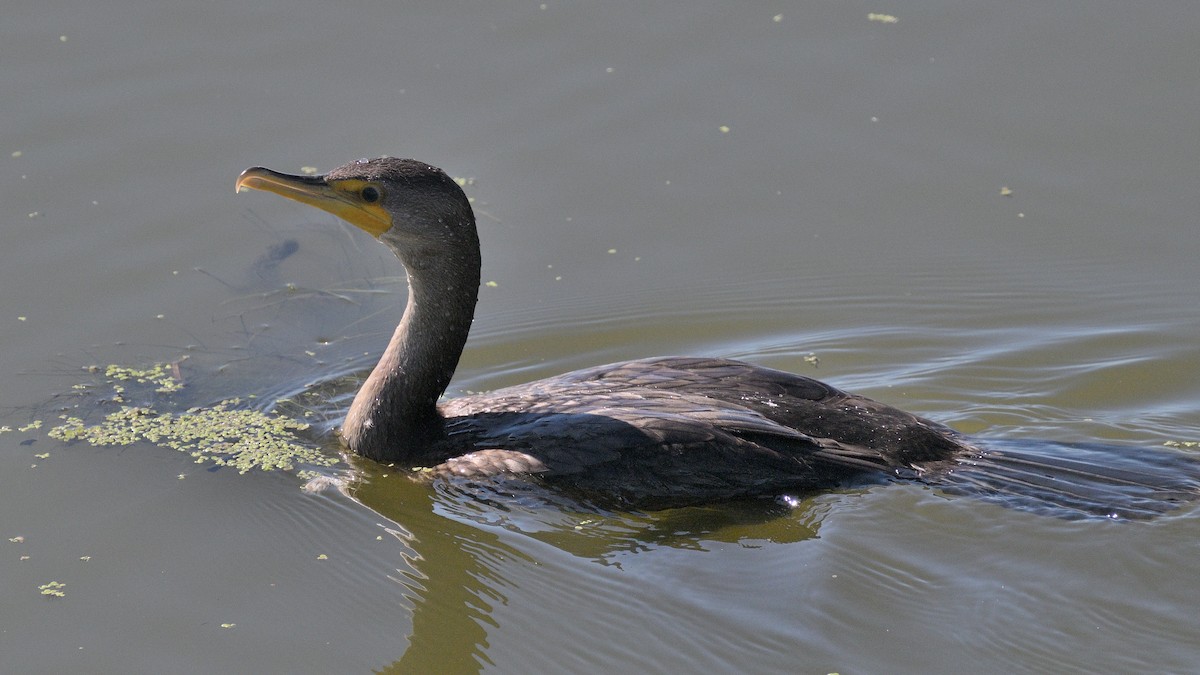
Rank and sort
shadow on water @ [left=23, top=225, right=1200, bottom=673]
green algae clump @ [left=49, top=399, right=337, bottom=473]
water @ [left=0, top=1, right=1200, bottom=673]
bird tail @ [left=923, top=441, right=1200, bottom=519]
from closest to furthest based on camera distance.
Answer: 1. water @ [left=0, top=1, right=1200, bottom=673]
2. shadow on water @ [left=23, top=225, right=1200, bottom=673]
3. bird tail @ [left=923, top=441, right=1200, bottom=519]
4. green algae clump @ [left=49, top=399, right=337, bottom=473]

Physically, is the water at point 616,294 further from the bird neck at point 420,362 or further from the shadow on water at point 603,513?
the bird neck at point 420,362

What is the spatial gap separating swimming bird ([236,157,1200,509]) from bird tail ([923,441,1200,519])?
0.16 feet

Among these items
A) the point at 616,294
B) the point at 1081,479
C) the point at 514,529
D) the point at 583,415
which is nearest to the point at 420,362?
the point at 583,415

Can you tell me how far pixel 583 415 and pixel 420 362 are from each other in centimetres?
99

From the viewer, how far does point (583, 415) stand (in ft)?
21.4

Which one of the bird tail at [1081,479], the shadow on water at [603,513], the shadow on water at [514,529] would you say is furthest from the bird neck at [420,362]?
the bird tail at [1081,479]

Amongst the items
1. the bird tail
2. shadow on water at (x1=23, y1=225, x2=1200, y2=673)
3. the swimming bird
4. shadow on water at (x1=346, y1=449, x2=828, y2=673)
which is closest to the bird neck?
the swimming bird

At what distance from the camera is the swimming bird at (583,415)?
6.35 meters

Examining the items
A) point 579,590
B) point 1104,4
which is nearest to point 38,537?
point 579,590

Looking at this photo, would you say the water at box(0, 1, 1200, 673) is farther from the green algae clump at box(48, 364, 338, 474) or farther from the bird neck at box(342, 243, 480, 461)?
the bird neck at box(342, 243, 480, 461)

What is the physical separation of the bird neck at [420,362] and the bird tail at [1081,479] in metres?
2.45

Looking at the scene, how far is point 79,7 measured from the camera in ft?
35.0

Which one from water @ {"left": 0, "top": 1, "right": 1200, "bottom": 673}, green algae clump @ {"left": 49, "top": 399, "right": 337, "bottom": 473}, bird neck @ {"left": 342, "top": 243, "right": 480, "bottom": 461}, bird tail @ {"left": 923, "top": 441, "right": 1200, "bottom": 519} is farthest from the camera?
green algae clump @ {"left": 49, "top": 399, "right": 337, "bottom": 473}

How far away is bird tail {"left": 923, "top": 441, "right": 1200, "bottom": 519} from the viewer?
Answer: 6293 mm
